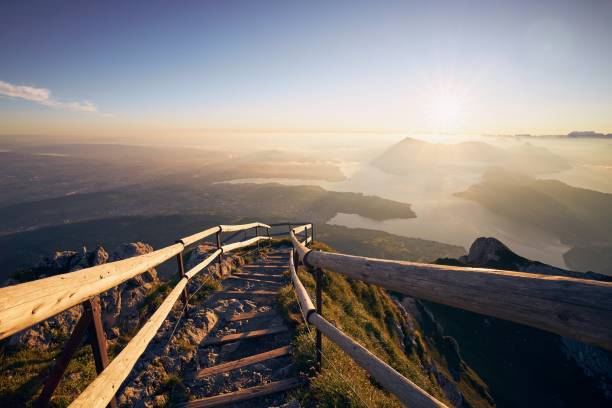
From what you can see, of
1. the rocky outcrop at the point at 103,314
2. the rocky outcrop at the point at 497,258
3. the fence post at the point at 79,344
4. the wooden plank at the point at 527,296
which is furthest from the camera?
the rocky outcrop at the point at 497,258

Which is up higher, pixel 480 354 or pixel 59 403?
pixel 59 403

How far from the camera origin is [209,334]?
19.0ft

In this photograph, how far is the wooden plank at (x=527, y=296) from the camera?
1.27m

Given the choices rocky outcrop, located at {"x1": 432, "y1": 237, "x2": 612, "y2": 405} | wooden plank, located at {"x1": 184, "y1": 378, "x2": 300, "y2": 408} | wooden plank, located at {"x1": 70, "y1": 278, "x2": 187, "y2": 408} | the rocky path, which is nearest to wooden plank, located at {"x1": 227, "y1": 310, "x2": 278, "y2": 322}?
the rocky path

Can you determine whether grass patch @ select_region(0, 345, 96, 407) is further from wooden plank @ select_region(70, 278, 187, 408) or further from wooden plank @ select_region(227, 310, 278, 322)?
wooden plank @ select_region(227, 310, 278, 322)

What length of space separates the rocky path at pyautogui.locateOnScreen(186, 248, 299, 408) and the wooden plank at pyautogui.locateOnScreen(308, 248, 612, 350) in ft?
10.2

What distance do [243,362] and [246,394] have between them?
0.74m

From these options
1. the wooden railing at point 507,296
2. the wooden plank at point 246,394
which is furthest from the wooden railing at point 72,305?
the wooden railing at point 507,296

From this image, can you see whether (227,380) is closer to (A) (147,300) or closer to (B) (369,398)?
(B) (369,398)

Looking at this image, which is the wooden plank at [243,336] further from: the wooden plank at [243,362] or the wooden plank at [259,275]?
the wooden plank at [259,275]

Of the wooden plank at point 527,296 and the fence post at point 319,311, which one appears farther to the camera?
the fence post at point 319,311

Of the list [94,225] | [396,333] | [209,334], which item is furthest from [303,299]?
[94,225]

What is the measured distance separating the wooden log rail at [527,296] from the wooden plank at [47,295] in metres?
2.53

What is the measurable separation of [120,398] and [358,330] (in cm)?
584
